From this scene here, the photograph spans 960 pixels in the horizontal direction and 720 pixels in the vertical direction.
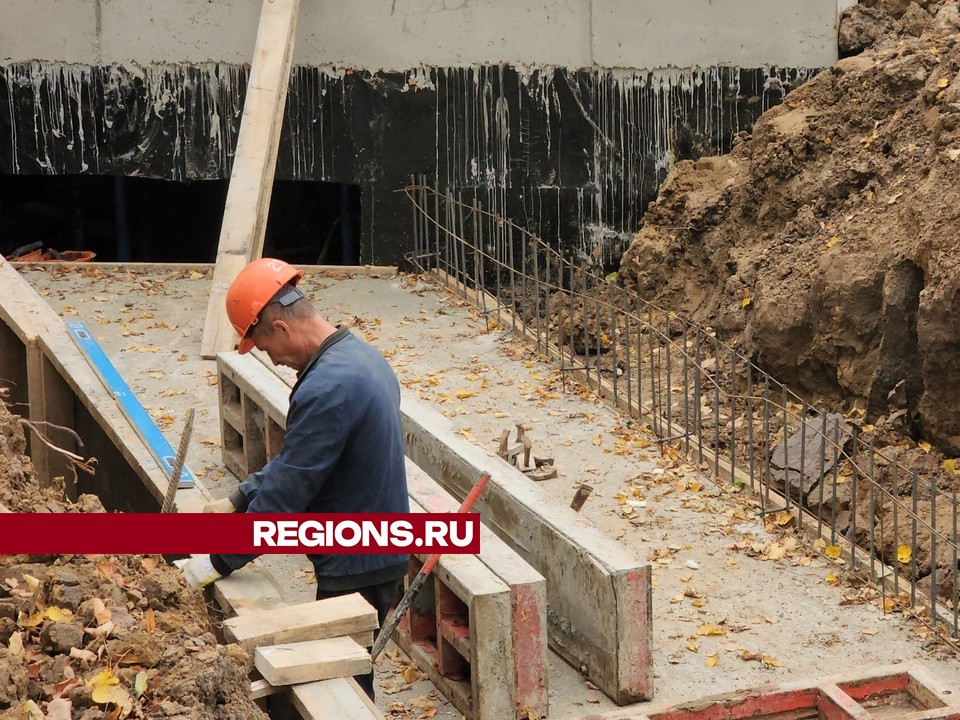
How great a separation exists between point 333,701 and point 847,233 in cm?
789

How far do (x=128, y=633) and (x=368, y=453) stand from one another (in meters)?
1.23

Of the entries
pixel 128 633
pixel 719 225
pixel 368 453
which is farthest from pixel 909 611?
pixel 719 225

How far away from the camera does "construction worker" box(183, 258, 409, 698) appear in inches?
183

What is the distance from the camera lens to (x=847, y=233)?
10680 mm

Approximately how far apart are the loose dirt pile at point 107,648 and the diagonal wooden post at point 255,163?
5.97m

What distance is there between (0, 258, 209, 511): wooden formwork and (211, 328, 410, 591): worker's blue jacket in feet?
7.31

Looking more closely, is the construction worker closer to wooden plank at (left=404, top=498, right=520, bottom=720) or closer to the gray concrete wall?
wooden plank at (left=404, top=498, right=520, bottom=720)

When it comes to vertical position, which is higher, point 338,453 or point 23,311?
point 23,311

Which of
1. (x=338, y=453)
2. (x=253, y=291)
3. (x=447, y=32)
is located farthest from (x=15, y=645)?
(x=447, y=32)

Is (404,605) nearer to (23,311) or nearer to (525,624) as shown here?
(525,624)

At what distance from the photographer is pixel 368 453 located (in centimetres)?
476

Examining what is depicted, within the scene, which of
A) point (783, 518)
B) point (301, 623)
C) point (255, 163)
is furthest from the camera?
point (255, 163)

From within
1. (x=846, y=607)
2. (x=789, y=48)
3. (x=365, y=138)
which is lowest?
(x=846, y=607)

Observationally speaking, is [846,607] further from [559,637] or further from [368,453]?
[368,453]
